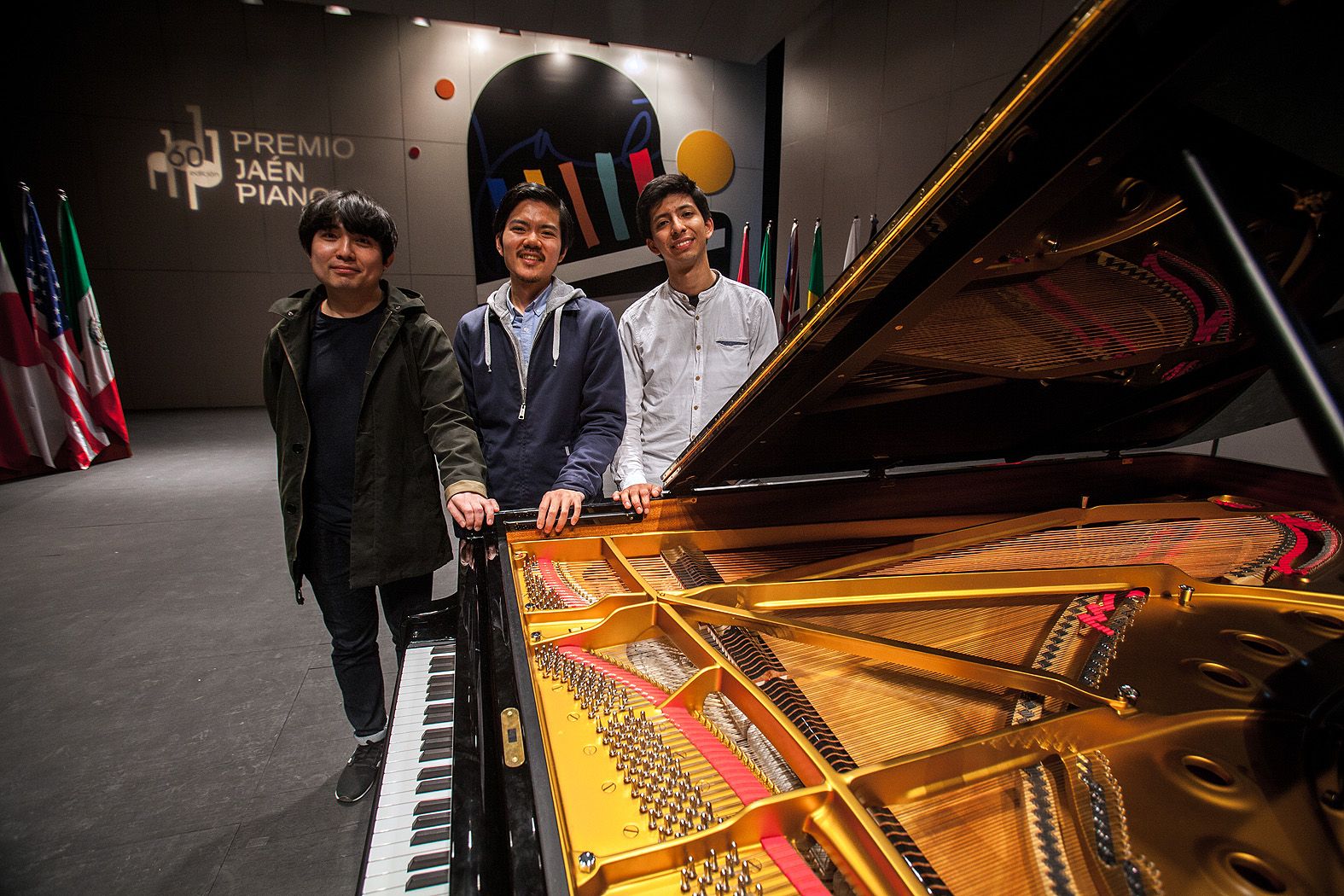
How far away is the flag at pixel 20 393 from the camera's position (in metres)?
5.13

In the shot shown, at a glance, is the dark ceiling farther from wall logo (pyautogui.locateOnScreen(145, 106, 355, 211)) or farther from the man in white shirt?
the man in white shirt

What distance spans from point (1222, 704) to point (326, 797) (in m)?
2.38

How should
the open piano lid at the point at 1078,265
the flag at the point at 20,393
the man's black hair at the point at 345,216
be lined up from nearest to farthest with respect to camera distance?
the open piano lid at the point at 1078,265 → the man's black hair at the point at 345,216 → the flag at the point at 20,393

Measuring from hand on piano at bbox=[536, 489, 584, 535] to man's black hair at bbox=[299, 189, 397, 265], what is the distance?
2.99ft

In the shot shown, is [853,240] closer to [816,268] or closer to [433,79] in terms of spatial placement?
[816,268]

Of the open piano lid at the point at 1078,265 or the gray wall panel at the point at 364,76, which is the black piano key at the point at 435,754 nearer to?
the open piano lid at the point at 1078,265

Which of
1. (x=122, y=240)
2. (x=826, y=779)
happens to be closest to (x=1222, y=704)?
(x=826, y=779)

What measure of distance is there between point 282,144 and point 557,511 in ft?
27.7

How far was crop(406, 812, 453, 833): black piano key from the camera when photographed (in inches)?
32.6

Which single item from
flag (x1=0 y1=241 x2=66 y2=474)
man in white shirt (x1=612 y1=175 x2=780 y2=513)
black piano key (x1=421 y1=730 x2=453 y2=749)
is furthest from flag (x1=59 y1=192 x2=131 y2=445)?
black piano key (x1=421 y1=730 x2=453 y2=749)

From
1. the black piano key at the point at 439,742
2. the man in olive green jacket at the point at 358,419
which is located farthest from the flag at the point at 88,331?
the black piano key at the point at 439,742

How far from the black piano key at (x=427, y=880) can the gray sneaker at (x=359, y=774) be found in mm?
1418

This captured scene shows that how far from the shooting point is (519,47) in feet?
26.3

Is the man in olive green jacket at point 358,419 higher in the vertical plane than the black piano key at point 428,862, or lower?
higher
